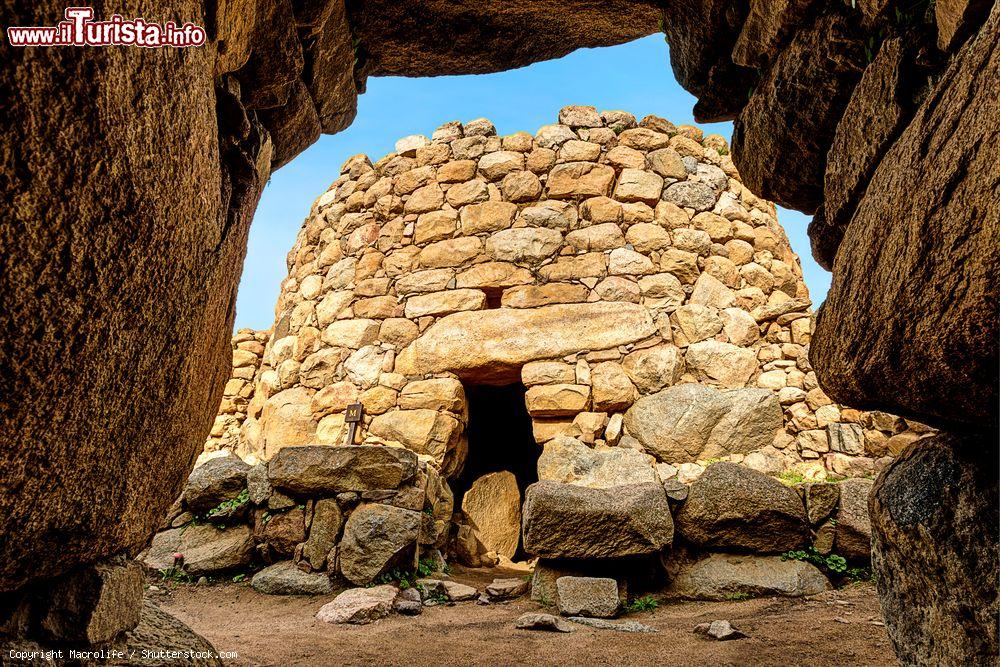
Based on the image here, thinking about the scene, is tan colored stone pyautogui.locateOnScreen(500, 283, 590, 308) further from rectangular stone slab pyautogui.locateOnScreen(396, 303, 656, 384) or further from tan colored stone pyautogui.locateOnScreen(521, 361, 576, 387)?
tan colored stone pyautogui.locateOnScreen(521, 361, 576, 387)

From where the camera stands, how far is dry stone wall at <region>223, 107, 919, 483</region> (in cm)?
433

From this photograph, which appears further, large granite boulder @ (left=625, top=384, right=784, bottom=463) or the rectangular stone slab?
the rectangular stone slab

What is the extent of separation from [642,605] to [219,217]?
9.02ft

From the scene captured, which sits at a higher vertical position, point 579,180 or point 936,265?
point 579,180

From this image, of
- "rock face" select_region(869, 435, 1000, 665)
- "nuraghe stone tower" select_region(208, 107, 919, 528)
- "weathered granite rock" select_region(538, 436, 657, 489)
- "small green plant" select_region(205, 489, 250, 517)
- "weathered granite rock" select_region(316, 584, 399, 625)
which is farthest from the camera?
"nuraghe stone tower" select_region(208, 107, 919, 528)

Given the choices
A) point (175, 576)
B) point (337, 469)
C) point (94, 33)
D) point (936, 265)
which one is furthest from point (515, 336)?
point (94, 33)

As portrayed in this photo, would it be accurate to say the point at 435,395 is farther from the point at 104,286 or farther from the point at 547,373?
the point at 104,286

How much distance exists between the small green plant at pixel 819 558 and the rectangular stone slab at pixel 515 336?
1.89 m

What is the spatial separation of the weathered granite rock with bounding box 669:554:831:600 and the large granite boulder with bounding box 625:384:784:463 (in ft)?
3.16

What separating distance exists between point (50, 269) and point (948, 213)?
1445mm

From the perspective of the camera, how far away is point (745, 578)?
3.22 meters

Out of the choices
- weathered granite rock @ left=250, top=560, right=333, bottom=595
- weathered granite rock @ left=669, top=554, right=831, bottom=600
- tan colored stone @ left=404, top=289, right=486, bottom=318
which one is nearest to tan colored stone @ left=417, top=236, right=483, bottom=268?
tan colored stone @ left=404, top=289, right=486, bottom=318

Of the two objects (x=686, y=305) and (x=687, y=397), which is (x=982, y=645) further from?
(x=686, y=305)

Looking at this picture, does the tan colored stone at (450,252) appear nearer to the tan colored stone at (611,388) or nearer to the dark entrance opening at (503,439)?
the tan colored stone at (611,388)
